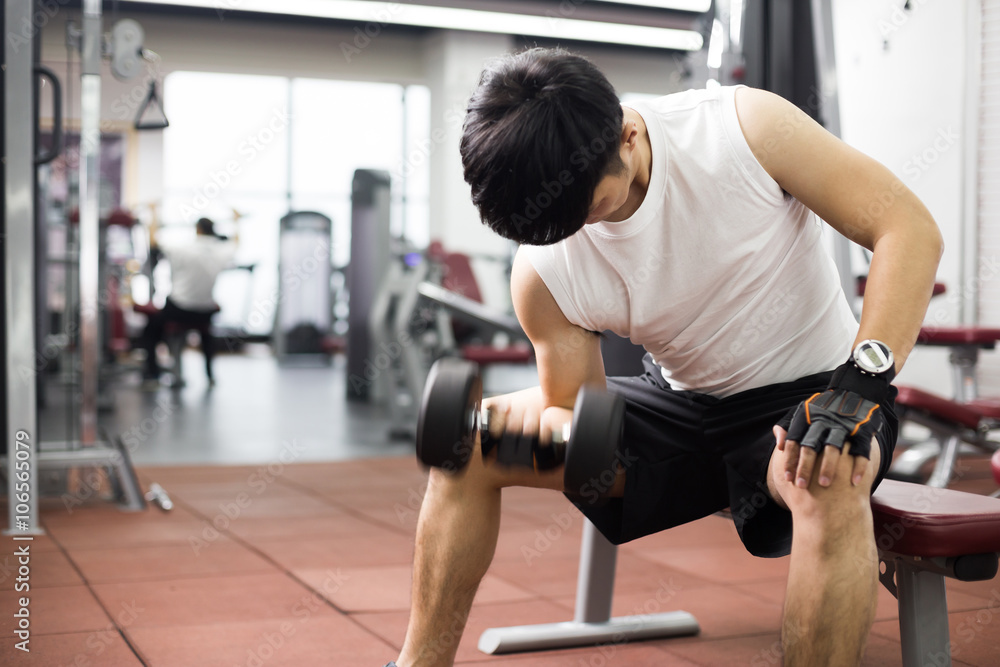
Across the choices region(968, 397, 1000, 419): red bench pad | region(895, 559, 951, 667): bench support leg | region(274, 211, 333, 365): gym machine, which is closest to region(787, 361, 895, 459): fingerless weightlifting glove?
region(895, 559, 951, 667): bench support leg

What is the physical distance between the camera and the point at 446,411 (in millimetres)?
1028

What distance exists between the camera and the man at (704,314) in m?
0.96

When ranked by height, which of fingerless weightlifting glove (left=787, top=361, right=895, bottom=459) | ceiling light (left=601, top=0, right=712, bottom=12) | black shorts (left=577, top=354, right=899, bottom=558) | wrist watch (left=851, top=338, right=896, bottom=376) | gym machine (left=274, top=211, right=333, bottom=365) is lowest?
gym machine (left=274, top=211, right=333, bottom=365)

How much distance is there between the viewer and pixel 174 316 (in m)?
6.43

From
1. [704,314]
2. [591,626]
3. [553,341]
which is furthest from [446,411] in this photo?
[591,626]

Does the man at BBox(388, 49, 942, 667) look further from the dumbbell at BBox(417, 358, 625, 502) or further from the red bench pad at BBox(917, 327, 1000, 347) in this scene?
the red bench pad at BBox(917, 327, 1000, 347)

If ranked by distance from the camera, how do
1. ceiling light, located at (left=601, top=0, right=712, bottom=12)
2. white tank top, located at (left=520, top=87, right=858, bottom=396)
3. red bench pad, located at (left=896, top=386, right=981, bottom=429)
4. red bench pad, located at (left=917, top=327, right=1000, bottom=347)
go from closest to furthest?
white tank top, located at (left=520, top=87, right=858, bottom=396) < red bench pad, located at (left=896, top=386, right=981, bottom=429) < red bench pad, located at (left=917, top=327, right=1000, bottom=347) < ceiling light, located at (left=601, top=0, right=712, bottom=12)

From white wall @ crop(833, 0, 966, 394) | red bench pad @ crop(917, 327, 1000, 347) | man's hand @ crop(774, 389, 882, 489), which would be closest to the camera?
man's hand @ crop(774, 389, 882, 489)

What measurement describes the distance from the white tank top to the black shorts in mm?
38

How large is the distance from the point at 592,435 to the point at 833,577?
0.92 ft

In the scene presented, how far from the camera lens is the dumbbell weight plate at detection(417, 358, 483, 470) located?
A: 103cm

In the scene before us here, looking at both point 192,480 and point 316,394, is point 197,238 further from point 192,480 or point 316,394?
point 192,480

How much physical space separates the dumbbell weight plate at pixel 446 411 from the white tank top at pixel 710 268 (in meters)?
0.24

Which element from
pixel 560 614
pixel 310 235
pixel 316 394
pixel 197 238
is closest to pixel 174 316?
pixel 197 238
